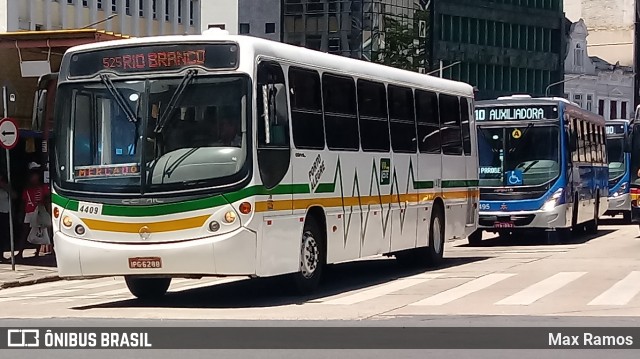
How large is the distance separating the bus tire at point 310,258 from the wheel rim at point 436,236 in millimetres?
5460

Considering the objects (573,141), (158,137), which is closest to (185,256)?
(158,137)

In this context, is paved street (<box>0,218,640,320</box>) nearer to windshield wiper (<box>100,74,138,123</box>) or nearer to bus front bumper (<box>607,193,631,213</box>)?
windshield wiper (<box>100,74,138,123</box>)

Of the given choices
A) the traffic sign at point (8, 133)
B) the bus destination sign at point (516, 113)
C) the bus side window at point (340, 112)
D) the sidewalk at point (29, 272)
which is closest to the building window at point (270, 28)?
the bus destination sign at point (516, 113)

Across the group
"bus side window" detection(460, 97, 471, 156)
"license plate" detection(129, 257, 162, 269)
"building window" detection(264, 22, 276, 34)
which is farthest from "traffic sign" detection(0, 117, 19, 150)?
"building window" detection(264, 22, 276, 34)

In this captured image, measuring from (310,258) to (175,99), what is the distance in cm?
311

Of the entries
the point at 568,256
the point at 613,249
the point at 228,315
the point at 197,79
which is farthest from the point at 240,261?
the point at 613,249

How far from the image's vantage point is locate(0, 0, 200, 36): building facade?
213 ft

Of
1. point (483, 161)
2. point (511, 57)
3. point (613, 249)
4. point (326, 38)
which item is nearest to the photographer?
point (613, 249)

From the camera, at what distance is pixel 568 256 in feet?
86.7

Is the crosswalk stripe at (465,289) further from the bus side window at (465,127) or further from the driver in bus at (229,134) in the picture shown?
the bus side window at (465,127)

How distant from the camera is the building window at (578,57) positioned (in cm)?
10653

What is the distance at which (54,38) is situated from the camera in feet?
82.7

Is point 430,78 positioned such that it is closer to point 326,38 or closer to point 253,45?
point 253,45

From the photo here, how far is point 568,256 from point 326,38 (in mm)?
71295
